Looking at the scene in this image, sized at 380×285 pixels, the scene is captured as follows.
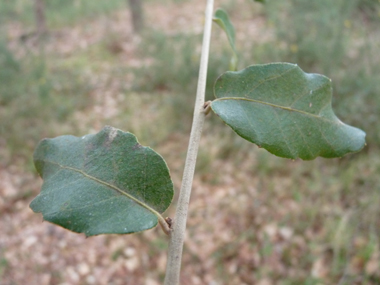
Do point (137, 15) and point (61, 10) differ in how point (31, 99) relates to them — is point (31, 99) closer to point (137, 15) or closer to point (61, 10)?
point (137, 15)

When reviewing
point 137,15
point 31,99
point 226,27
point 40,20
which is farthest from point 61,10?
point 226,27

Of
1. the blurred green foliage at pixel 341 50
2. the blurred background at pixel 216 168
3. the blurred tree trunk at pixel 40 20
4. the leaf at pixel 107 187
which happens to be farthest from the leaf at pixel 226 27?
the blurred tree trunk at pixel 40 20

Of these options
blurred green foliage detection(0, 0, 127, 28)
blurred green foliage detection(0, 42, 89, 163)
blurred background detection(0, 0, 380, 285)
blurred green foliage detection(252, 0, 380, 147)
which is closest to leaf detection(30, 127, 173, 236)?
blurred background detection(0, 0, 380, 285)

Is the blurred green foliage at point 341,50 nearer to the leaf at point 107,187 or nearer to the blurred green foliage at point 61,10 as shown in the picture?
the leaf at point 107,187

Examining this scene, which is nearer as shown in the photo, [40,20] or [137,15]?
[137,15]

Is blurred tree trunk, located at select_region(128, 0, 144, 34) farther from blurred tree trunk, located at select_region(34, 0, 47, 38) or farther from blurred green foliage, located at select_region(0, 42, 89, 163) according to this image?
blurred tree trunk, located at select_region(34, 0, 47, 38)

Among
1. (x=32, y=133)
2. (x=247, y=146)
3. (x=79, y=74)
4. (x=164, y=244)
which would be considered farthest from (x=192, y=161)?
(x=79, y=74)

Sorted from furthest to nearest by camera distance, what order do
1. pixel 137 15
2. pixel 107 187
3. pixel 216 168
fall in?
1. pixel 137 15
2. pixel 216 168
3. pixel 107 187
